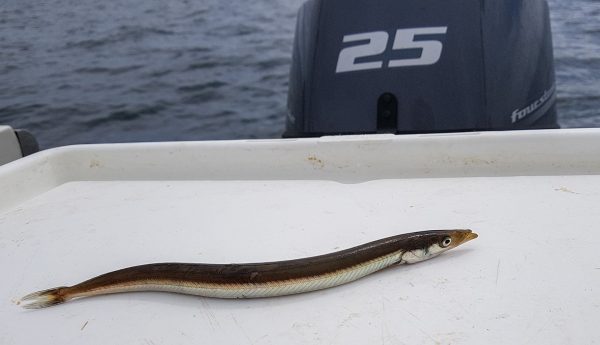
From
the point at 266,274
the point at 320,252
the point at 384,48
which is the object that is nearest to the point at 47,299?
the point at 266,274

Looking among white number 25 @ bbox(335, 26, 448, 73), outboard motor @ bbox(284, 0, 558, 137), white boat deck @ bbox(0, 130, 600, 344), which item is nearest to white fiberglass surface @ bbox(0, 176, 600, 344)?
white boat deck @ bbox(0, 130, 600, 344)

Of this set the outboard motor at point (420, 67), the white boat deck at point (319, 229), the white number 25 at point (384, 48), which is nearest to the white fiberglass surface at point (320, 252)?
the white boat deck at point (319, 229)

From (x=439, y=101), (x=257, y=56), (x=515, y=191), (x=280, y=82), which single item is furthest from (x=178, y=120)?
(x=515, y=191)

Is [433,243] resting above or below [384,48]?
below

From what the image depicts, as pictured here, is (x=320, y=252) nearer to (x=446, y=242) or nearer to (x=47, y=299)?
(x=446, y=242)

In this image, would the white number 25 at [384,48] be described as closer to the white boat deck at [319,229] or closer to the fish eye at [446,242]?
the white boat deck at [319,229]

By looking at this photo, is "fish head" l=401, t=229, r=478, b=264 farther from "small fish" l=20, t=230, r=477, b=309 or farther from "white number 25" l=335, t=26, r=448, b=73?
"white number 25" l=335, t=26, r=448, b=73

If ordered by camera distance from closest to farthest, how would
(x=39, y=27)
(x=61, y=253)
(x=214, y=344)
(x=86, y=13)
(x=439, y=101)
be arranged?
(x=214, y=344), (x=61, y=253), (x=439, y=101), (x=39, y=27), (x=86, y=13)

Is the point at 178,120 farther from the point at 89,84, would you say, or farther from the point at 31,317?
the point at 31,317
